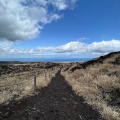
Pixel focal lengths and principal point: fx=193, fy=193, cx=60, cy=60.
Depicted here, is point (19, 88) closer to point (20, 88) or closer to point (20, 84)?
point (20, 88)

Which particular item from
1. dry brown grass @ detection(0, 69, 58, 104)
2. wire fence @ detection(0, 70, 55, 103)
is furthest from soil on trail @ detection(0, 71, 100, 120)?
wire fence @ detection(0, 70, 55, 103)

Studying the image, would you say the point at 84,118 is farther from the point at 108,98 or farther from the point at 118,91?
the point at 118,91

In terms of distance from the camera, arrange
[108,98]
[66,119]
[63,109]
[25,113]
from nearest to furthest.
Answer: [66,119] → [25,113] → [63,109] → [108,98]

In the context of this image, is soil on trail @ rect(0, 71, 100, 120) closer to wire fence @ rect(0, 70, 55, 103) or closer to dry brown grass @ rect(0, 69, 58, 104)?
dry brown grass @ rect(0, 69, 58, 104)

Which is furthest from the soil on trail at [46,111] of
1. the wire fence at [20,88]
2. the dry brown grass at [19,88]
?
the wire fence at [20,88]

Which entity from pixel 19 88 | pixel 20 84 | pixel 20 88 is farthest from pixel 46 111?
pixel 20 84

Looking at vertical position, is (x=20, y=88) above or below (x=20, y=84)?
above

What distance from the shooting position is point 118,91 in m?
14.5

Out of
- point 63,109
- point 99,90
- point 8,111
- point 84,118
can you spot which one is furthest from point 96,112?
point 99,90

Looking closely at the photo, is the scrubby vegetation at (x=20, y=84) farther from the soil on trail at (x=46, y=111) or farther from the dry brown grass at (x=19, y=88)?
the soil on trail at (x=46, y=111)

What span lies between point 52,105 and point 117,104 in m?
3.99

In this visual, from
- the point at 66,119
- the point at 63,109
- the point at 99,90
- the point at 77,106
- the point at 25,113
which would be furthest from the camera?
the point at 99,90

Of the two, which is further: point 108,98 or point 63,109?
point 108,98

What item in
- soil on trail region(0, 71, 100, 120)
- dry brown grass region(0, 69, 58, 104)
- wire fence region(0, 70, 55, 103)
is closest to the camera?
soil on trail region(0, 71, 100, 120)
